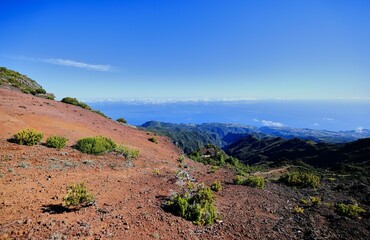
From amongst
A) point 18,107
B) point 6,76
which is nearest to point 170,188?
point 18,107

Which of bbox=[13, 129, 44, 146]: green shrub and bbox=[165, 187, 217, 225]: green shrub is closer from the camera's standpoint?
bbox=[165, 187, 217, 225]: green shrub

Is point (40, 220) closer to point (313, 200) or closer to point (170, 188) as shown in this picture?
point (170, 188)

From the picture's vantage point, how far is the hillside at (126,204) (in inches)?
263

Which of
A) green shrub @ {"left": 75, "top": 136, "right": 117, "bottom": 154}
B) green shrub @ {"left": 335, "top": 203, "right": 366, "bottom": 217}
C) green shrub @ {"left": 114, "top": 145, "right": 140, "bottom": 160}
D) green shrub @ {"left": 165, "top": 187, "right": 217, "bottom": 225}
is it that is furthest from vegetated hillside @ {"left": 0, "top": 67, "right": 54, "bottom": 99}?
green shrub @ {"left": 335, "top": 203, "right": 366, "bottom": 217}

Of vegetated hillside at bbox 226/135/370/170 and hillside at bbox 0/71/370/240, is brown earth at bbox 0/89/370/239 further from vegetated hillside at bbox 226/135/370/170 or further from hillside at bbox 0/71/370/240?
vegetated hillside at bbox 226/135/370/170

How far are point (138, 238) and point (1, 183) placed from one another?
19.5ft

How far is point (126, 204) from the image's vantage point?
28.3 ft

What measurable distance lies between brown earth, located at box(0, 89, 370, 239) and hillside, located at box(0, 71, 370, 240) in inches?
1.1

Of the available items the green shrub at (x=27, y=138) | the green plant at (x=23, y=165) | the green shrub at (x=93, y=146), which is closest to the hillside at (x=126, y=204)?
the green plant at (x=23, y=165)

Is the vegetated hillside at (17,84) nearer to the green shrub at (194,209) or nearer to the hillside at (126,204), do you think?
the hillside at (126,204)

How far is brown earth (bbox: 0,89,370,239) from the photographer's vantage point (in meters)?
6.62

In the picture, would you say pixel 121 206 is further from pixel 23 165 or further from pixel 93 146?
pixel 93 146

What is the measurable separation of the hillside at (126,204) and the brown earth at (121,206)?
0.09 feet

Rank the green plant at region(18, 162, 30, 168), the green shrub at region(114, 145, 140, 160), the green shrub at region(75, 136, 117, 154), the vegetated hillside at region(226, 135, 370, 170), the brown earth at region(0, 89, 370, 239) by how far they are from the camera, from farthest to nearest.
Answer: the vegetated hillside at region(226, 135, 370, 170)
the green shrub at region(114, 145, 140, 160)
the green shrub at region(75, 136, 117, 154)
the green plant at region(18, 162, 30, 168)
the brown earth at region(0, 89, 370, 239)
